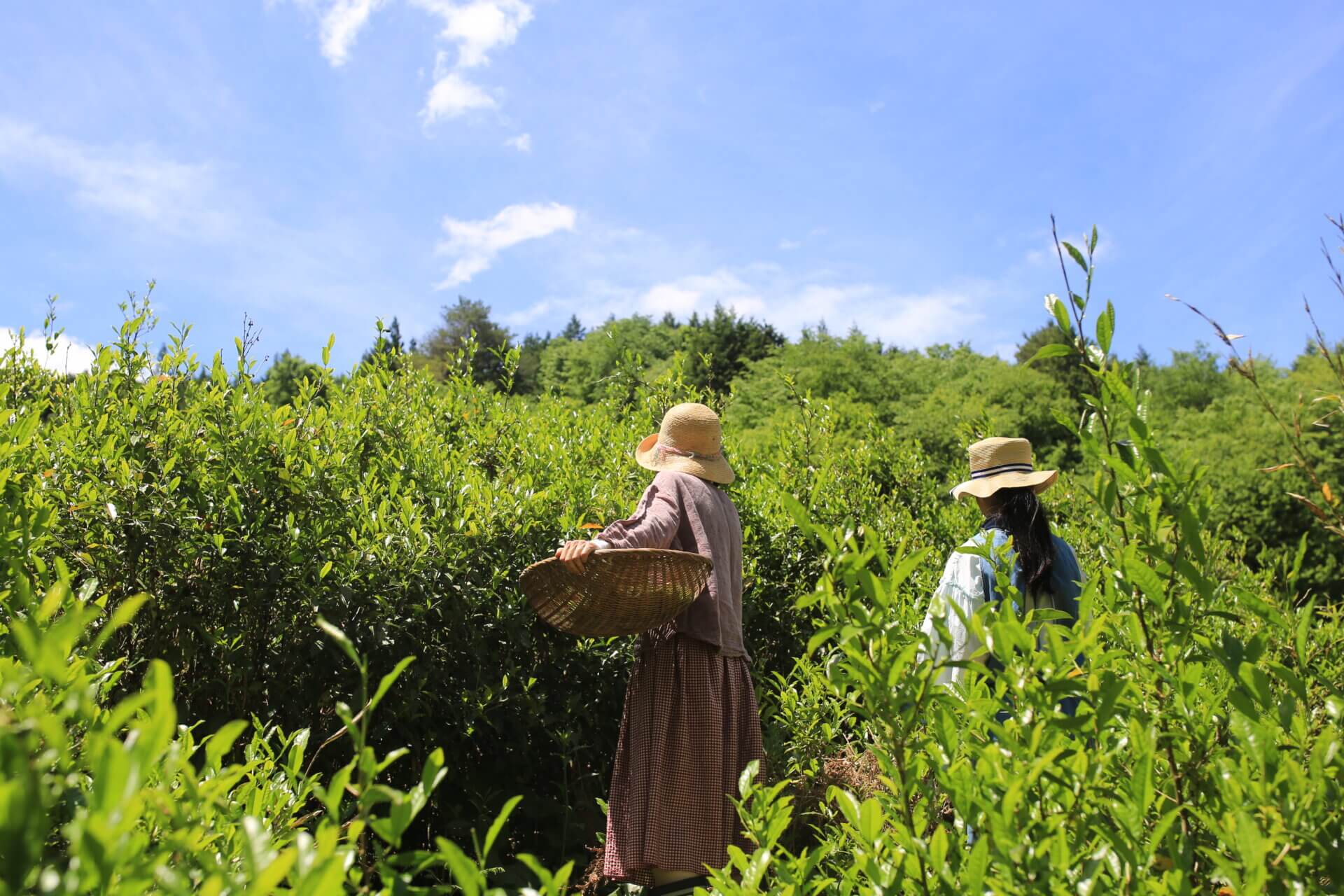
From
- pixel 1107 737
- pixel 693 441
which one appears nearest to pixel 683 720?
pixel 693 441

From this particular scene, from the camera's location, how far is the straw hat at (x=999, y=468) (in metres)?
3.42

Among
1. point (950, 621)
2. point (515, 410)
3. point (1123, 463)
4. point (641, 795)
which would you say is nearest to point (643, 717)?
point (641, 795)

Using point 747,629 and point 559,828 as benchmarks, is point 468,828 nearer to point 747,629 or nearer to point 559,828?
point 559,828

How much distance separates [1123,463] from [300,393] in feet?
11.7

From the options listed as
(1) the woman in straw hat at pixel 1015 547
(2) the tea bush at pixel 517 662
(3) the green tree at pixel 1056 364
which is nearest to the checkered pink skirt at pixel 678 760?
(2) the tea bush at pixel 517 662

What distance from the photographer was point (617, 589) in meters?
3.06

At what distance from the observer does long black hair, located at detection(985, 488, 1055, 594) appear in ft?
10.5

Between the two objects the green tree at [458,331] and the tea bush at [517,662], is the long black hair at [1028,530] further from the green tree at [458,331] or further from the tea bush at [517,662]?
the green tree at [458,331]

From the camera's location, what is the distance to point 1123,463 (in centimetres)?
126

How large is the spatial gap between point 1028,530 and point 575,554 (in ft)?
5.22

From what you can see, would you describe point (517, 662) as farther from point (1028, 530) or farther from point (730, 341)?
point (730, 341)

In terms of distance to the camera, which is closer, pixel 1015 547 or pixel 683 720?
pixel 1015 547

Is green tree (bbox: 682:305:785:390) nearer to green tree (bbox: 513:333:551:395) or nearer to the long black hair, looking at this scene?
green tree (bbox: 513:333:551:395)

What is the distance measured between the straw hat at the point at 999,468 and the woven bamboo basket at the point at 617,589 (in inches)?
41.6
